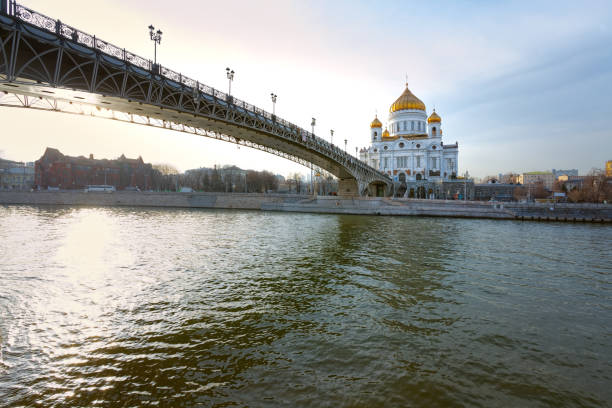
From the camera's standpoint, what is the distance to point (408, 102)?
240 feet

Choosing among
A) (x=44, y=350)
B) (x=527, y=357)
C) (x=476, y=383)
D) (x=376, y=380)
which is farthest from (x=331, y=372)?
(x=44, y=350)

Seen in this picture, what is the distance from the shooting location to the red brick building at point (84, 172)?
73000 millimetres

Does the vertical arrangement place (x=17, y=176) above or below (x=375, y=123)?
below

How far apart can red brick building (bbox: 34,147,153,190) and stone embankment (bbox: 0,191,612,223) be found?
101 ft

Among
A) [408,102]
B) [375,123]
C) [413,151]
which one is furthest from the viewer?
[375,123]

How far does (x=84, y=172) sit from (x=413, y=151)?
291 ft

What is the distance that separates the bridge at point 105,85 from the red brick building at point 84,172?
222ft

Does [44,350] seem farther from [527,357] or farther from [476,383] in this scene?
[527,357]

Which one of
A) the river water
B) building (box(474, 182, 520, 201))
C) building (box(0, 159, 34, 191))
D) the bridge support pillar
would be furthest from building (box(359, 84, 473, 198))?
building (box(0, 159, 34, 191))

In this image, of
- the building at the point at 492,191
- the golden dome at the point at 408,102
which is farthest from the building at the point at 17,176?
the building at the point at 492,191

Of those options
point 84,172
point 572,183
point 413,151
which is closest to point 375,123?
point 413,151

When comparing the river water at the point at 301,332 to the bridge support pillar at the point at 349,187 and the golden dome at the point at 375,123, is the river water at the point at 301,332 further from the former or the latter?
the golden dome at the point at 375,123

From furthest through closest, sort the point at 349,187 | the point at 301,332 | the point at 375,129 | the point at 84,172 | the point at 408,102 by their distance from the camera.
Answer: the point at 375,129 → the point at 84,172 → the point at 408,102 → the point at 349,187 → the point at 301,332

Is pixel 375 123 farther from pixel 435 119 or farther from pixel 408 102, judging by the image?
pixel 435 119
